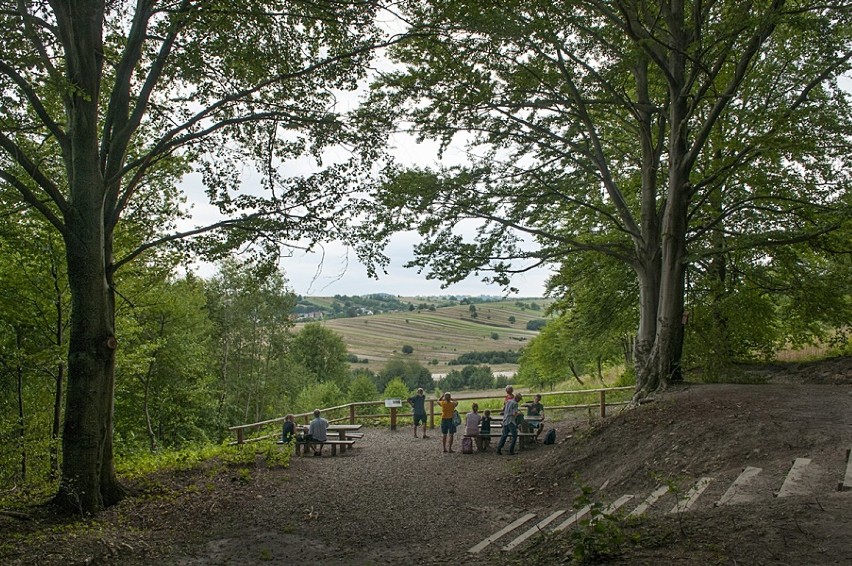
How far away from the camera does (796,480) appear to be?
5.49 m

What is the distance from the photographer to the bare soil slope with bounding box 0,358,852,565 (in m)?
4.05

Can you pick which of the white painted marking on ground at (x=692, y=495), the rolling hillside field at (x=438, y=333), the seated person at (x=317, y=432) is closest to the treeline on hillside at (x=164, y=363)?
the seated person at (x=317, y=432)

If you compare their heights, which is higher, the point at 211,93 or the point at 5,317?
the point at 211,93

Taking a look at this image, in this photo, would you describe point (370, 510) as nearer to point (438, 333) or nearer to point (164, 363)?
point (164, 363)

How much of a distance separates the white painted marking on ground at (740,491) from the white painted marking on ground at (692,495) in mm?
269

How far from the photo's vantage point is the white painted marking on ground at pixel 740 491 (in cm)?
529

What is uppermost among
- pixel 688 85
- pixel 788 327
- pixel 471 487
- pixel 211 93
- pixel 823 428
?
pixel 688 85

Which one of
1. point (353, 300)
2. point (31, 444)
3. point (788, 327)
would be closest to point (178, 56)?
point (31, 444)

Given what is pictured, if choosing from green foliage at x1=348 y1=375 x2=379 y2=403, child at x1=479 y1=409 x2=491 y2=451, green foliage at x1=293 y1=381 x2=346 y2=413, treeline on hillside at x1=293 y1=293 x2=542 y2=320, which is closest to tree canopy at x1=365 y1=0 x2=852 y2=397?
child at x1=479 y1=409 x2=491 y2=451

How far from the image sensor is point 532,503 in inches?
337

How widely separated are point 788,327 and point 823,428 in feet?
33.2

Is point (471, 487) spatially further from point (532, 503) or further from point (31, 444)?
point (31, 444)

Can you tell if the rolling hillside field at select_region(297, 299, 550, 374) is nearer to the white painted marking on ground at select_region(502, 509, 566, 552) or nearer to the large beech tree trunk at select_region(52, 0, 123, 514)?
the large beech tree trunk at select_region(52, 0, 123, 514)

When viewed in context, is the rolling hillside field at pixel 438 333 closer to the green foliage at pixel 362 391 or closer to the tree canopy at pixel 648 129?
the green foliage at pixel 362 391
